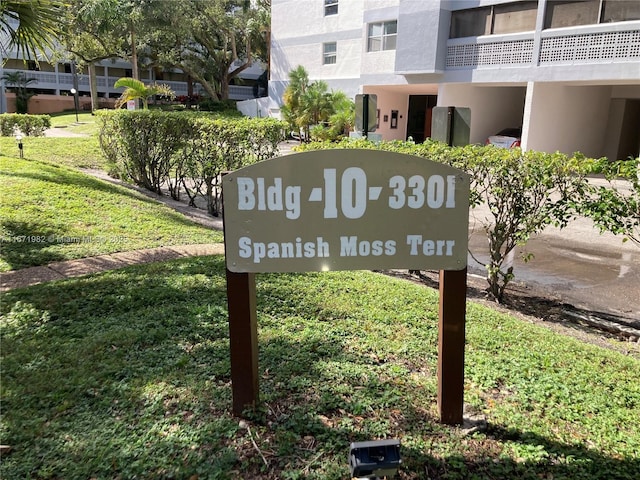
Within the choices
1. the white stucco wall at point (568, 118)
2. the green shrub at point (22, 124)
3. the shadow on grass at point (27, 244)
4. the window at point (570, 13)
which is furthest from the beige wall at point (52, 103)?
the shadow on grass at point (27, 244)

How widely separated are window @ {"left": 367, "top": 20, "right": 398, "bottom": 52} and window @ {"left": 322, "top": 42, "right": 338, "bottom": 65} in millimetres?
3281

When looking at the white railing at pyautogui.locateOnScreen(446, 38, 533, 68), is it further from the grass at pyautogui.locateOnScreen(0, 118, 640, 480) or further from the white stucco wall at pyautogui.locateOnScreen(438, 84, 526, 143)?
the grass at pyautogui.locateOnScreen(0, 118, 640, 480)

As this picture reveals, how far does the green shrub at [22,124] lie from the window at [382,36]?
14.1 m

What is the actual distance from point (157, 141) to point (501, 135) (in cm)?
1598

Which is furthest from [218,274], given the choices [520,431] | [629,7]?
[629,7]

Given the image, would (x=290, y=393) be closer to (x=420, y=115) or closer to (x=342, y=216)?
(x=342, y=216)

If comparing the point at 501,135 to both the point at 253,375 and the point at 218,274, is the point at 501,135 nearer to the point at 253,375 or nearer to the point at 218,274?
the point at 218,274

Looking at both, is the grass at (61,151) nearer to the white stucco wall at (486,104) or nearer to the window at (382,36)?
the window at (382,36)

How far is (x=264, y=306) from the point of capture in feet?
15.6

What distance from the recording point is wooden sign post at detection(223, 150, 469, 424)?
2732mm

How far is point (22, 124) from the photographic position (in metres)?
18.0

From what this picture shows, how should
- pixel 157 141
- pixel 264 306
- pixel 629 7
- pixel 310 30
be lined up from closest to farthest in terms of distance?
pixel 264 306
pixel 157 141
pixel 629 7
pixel 310 30

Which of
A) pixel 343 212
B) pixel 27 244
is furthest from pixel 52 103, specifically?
pixel 343 212

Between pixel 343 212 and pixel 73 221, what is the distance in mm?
6195
